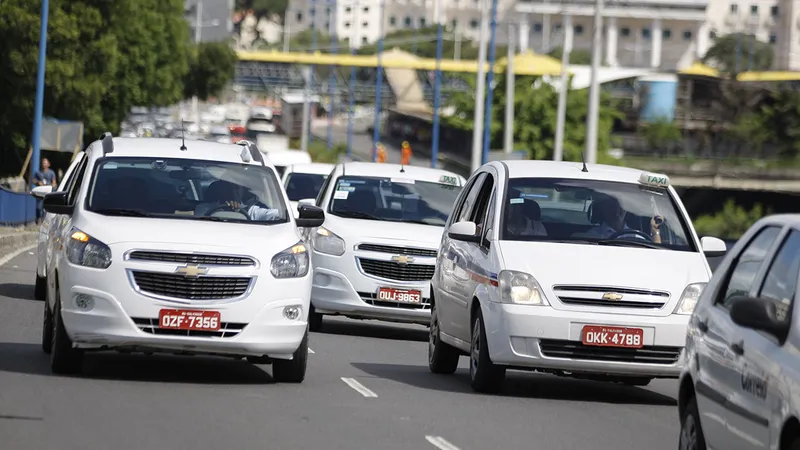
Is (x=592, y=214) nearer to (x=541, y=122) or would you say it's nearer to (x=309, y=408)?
(x=309, y=408)

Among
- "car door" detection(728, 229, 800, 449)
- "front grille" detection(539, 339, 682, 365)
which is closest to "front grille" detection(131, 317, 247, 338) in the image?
"front grille" detection(539, 339, 682, 365)

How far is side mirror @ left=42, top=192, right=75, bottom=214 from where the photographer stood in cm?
1352

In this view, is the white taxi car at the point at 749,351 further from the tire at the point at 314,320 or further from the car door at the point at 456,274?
the tire at the point at 314,320

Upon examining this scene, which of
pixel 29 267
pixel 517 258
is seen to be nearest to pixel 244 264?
pixel 517 258

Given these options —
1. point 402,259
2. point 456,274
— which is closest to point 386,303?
point 402,259

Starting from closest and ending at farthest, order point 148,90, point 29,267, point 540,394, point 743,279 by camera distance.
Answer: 1. point 743,279
2. point 540,394
3. point 29,267
4. point 148,90

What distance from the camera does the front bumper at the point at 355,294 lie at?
62.5ft

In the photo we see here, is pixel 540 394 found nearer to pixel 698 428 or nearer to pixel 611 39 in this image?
pixel 698 428

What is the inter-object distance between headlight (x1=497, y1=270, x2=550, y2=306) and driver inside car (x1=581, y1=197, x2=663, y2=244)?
106cm

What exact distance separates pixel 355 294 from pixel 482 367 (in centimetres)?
568

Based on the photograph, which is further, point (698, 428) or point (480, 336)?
point (480, 336)

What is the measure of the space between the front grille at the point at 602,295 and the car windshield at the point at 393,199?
719 centimetres

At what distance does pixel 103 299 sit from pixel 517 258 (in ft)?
9.71

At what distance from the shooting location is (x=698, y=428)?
882cm
